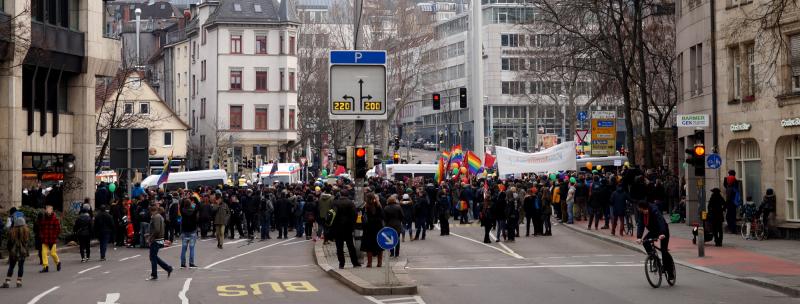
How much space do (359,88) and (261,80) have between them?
6766 cm

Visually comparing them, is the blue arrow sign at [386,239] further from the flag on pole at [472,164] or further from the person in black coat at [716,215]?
the flag on pole at [472,164]

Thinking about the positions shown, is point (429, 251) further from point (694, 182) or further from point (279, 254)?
point (694, 182)

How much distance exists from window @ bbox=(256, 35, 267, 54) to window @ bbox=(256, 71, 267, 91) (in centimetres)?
164

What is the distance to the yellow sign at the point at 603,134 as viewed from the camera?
1923 inches

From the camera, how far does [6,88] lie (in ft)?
127

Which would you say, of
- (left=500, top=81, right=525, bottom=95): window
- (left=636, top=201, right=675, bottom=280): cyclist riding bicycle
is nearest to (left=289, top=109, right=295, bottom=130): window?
(left=500, top=81, right=525, bottom=95): window

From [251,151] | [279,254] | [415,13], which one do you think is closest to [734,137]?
[279,254]

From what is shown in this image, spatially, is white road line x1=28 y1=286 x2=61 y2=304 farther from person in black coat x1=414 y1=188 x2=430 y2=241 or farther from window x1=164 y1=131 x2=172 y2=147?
window x1=164 y1=131 x2=172 y2=147

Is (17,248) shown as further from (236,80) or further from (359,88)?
(236,80)

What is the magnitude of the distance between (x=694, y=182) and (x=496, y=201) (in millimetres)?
8417

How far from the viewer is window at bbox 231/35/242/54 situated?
93.6m

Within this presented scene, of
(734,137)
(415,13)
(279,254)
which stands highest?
(415,13)

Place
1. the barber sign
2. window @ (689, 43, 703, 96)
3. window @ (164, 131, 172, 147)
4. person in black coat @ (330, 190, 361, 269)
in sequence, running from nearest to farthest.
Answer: person in black coat @ (330, 190, 361, 269) < the barber sign < window @ (689, 43, 703, 96) < window @ (164, 131, 172, 147)

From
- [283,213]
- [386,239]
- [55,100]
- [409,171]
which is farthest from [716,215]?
[409,171]
